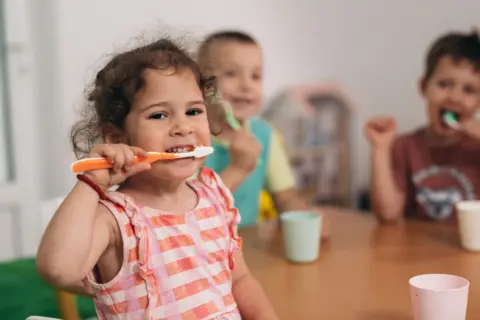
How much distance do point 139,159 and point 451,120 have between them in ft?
3.32

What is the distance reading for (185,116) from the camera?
2.80 ft

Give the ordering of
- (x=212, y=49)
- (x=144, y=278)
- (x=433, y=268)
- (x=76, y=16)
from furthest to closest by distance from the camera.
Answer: (x=76, y=16) < (x=212, y=49) < (x=433, y=268) < (x=144, y=278)

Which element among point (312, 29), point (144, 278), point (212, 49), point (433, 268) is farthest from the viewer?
point (312, 29)

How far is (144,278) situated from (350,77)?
9.18 feet

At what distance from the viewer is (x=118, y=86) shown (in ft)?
2.79

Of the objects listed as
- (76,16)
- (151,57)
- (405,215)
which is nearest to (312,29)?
(76,16)

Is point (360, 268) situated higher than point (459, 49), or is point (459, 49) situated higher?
point (459, 49)

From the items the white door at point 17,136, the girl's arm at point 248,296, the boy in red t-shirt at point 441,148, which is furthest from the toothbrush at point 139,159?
the white door at point 17,136

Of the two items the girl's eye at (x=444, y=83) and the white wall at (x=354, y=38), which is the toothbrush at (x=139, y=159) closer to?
the girl's eye at (x=444, y=83)

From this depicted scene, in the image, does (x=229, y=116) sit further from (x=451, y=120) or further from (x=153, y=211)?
(x=451, y=120)

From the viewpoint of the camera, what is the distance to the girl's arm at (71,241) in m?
0.68

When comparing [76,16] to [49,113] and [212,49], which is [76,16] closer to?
[49,113]

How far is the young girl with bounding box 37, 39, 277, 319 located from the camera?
2.51 feet

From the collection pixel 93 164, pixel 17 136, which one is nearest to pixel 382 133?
pixel 93 164
